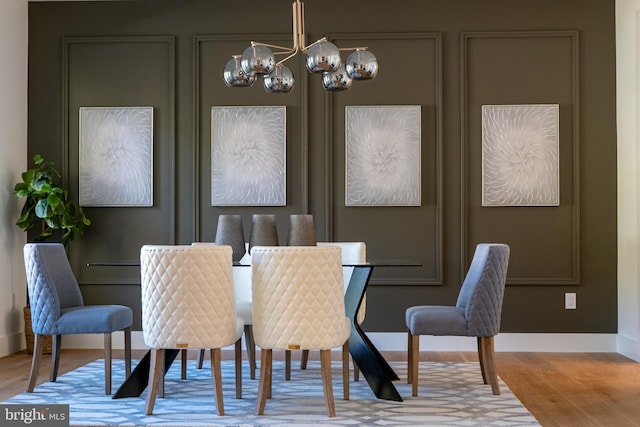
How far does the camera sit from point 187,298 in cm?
416

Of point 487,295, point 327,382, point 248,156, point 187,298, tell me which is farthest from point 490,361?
point 248,156

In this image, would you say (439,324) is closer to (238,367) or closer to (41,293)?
(238,367)

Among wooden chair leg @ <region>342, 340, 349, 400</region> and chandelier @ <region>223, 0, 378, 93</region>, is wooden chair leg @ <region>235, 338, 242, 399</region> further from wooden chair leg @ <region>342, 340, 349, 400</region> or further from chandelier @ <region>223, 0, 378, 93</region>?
chandelier @ <region>223, 0, 378, 93</region>

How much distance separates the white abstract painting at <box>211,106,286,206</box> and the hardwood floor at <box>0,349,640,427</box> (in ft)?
4.64

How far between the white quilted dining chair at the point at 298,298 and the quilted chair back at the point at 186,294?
0.60ft

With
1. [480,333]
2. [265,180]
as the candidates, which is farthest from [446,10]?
[480,333]

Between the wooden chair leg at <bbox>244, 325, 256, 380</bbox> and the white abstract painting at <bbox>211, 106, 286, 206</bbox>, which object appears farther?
the white abstract painting at <bbox>211, 106, 286, 206</bbox>

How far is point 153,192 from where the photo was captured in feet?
21.9

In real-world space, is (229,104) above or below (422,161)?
above

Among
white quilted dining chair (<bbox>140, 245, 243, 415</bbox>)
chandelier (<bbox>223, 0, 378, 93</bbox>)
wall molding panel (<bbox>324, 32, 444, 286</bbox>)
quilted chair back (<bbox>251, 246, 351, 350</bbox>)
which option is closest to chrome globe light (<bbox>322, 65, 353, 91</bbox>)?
chandelier (<bbox>223, 0, 378, 93</bbox>)

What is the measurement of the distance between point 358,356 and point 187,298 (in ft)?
3.72

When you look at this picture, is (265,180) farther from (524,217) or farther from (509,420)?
(509,420)

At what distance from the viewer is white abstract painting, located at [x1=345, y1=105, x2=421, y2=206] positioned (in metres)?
6.53

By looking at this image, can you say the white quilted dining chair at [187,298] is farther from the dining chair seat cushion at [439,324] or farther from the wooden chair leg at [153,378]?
the dining chair seat cushion at [439,324]
